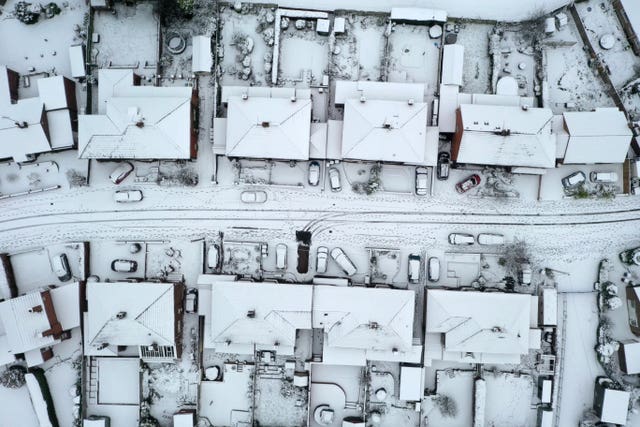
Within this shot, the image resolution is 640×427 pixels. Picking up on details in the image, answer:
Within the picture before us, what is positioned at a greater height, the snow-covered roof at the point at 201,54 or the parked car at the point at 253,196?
the snow-covered roof at the point at 201,54

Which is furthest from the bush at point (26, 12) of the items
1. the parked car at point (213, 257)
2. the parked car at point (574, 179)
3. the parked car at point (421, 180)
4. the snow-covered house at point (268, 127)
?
the parked car at point (574, 179)

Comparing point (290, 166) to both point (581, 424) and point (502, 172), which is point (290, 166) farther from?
point (581, 424)

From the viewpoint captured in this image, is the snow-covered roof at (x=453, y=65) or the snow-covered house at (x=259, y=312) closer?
the snow-covered house at (x=259, y=312)

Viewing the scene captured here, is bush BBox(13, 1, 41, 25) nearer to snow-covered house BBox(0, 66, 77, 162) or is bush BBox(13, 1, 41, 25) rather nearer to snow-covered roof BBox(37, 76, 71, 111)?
snow-covered house BBox(0, 66, 77, 162)

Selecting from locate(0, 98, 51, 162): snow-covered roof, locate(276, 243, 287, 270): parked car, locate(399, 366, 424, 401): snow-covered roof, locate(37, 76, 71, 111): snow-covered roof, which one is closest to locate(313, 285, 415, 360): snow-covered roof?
locate(399, 366, 424, 401): snow-covered roof

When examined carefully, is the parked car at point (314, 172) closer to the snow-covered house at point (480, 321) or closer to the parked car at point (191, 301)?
the snow-covered house at point (480, 321)

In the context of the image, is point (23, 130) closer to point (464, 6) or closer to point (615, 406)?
point (464, 6)
